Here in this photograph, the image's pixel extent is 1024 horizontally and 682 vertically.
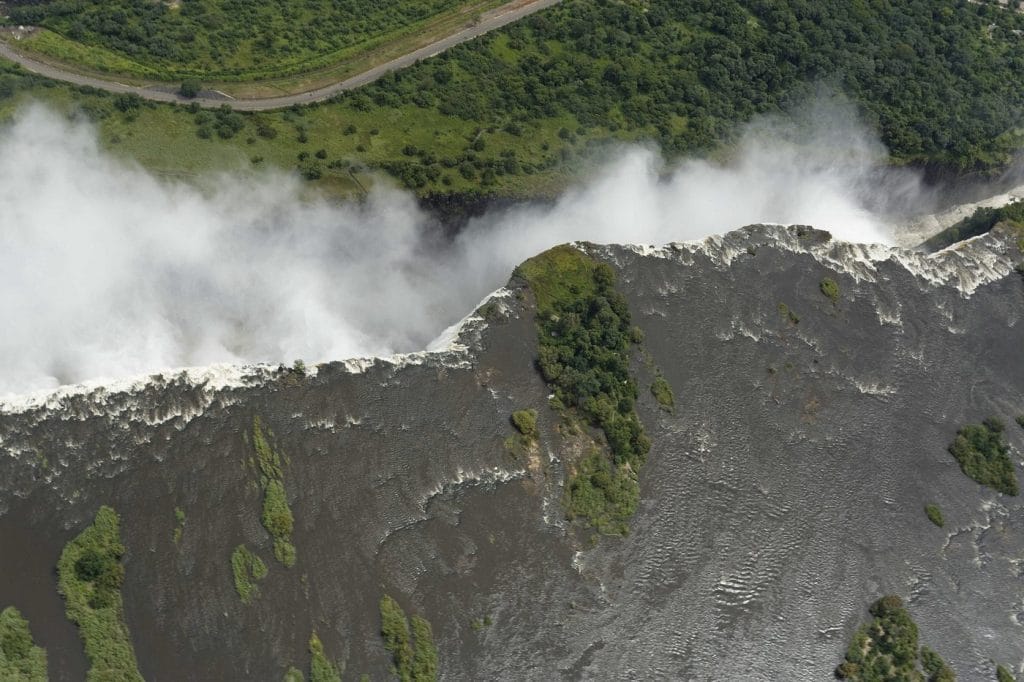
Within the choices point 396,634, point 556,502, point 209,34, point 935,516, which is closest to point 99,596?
point 396,634

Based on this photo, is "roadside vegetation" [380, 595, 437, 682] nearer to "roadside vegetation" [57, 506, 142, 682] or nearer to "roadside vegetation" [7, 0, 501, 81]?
"roadside vegetation" [57, 506, 142, 682]

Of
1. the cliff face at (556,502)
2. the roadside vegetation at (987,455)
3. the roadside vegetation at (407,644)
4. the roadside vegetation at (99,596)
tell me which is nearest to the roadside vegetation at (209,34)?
the cliff face at (556,502)

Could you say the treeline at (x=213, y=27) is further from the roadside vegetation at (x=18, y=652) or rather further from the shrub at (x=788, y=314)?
the roadside vegetation at (x=18, y=652)

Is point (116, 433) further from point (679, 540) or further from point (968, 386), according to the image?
point (968, 386)

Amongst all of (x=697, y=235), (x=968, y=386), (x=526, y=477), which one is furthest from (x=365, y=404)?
(x=968, y=386)

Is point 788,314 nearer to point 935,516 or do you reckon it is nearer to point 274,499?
point 935,516

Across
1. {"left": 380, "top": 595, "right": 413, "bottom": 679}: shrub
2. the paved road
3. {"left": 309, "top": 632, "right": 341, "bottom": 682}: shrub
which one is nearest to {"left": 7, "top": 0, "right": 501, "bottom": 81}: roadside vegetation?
the paved road

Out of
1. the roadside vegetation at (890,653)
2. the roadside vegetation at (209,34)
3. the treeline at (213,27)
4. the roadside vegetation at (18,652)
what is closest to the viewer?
the roadside vegetation at (18,652)
